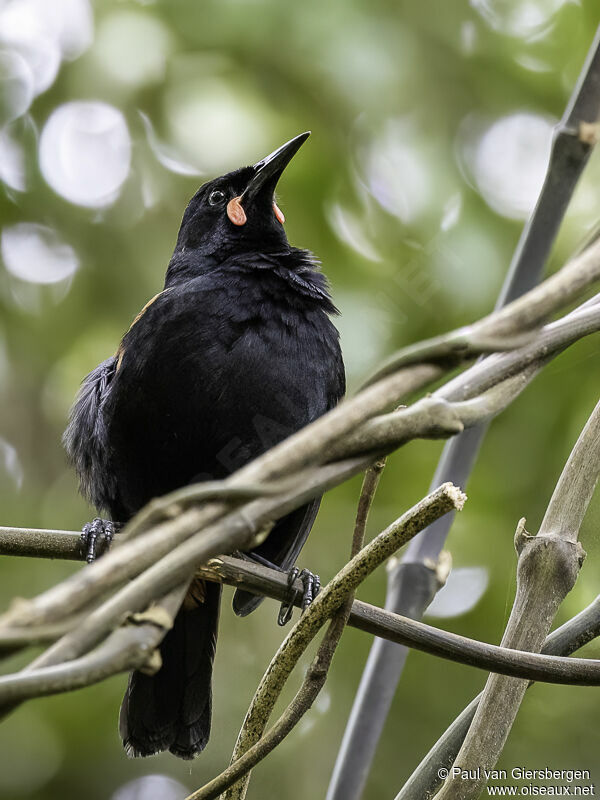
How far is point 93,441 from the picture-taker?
8.64 ft

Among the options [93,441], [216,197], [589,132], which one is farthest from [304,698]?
[216,197]

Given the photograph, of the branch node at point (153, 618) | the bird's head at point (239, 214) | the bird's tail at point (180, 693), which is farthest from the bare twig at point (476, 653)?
the bird's head at point (239, 214)

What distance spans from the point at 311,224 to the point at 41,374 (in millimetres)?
1273

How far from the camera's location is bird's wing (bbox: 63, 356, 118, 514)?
102 inches

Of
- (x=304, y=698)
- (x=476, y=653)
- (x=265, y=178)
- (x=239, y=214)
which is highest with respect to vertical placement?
(x=265, y=178)

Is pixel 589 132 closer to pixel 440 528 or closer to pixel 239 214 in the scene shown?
pixel 440 528

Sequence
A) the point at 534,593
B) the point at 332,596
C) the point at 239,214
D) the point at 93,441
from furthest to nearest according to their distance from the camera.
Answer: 1. the point at 239,214
2. the point at 93,441
3. the point at 534,593
4. the point at 332,596

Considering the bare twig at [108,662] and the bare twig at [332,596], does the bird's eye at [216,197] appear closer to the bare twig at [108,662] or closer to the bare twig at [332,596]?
the bare twig at [332,596]

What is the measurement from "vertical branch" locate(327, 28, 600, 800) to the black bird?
25.1 inches

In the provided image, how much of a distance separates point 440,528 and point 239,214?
147 centimetres

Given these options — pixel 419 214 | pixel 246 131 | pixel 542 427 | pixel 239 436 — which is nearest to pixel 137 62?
pixel 246 131

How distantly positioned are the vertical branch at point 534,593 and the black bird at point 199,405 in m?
1.04

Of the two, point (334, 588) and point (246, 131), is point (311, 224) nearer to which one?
point (246, 131)

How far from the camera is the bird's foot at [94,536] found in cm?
165
